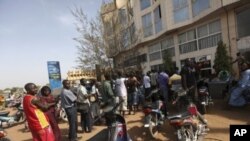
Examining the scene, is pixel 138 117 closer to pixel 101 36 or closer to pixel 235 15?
pixel 235 15

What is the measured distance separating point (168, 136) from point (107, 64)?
1616 centimetres

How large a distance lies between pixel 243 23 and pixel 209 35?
339 cm

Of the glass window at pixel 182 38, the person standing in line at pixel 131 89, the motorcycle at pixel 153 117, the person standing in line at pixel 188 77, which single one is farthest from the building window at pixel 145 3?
the motorcycle at pixel 153 117

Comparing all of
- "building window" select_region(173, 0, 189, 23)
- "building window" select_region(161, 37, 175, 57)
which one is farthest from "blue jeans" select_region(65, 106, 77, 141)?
"building window" select_region(161, 37, 175, 57)

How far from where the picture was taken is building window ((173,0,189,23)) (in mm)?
24453

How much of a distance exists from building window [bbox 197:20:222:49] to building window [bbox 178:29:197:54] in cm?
76

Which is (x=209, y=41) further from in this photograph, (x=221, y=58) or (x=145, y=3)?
(x=145, y=3)

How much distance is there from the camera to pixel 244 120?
33.3 feet

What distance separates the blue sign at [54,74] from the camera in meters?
21.0

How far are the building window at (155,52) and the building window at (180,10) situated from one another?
19.3 feet

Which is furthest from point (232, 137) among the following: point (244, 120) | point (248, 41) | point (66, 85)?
point (248, 41)

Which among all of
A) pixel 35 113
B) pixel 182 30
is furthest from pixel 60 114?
pixel 182 30

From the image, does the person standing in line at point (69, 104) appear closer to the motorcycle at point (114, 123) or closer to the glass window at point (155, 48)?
the motorcycle at point (114, 123)

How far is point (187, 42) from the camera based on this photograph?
85.1ft
